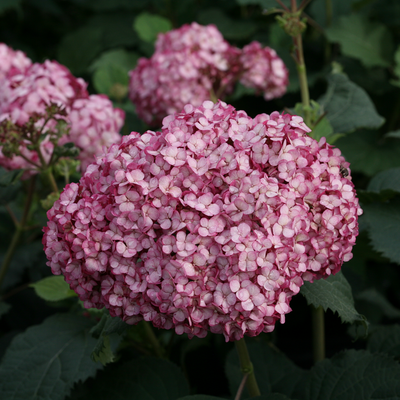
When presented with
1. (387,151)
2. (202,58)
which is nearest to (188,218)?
(202,58)

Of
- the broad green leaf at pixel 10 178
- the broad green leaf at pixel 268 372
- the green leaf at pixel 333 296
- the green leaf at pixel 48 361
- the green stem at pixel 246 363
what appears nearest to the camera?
the green leaf at pixel 333 296

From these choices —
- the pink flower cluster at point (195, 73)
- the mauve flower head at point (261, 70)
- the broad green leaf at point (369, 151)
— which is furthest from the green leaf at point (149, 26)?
the broad green leaf at point (369, 151)

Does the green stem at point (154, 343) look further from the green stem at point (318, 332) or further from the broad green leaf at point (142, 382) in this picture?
the green stem at point (318, 332)

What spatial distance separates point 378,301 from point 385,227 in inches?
41.2

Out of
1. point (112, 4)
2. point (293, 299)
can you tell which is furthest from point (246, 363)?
point (112, 4)

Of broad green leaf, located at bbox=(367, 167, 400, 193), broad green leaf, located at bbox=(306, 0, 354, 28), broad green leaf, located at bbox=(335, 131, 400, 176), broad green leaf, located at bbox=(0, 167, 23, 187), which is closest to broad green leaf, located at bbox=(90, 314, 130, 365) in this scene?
broad green leaf, located at bbox=(0, 167, 23, 187)

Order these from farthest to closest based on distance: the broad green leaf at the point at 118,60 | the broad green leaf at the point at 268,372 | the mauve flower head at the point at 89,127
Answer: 1. the broad green leaf at the point at 118,60
2. the mauve flower head at the point at 89,127
3. the broad green leaf at the point at 268,372

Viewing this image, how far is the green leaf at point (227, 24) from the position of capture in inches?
117

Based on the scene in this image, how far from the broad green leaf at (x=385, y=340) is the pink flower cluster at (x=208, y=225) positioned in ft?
2.90

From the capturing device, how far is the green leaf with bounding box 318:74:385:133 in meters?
1.88

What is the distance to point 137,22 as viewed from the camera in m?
3.03

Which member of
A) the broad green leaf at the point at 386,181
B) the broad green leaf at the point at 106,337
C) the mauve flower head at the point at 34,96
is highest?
the mauve flower head at the point at 34,96

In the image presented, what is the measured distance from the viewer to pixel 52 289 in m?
1.64

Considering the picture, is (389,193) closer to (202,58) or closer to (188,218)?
(188,218)
